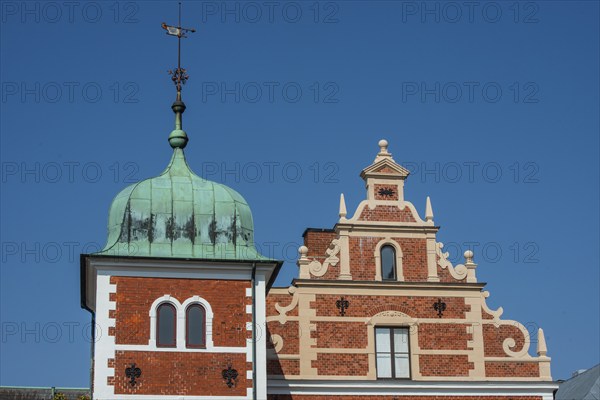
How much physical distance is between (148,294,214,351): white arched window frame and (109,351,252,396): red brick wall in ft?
0.84

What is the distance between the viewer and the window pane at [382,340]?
112 ft

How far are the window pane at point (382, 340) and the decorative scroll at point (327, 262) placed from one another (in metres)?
2.10

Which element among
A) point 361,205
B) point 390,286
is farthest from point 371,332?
point 361,205

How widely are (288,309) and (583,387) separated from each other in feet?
55.2

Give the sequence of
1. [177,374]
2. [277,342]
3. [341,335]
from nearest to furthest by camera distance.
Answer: [177,374] → [277,342] → [341,335]

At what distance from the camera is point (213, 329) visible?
100 feet

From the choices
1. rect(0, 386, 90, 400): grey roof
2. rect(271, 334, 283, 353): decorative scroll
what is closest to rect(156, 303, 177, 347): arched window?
rect(271, 334, 283, 353): decorative scroll

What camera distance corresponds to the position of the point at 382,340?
34.3 m

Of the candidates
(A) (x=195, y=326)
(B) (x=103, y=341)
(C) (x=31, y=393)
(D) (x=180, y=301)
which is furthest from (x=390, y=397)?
(C) (x=31, y=393)

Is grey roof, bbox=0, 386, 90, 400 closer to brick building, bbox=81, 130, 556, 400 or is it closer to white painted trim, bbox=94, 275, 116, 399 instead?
brick building, bbox=81, 130, 556, 400

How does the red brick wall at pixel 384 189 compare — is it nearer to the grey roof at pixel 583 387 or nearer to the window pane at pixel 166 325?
the window pane at pixel 166 325

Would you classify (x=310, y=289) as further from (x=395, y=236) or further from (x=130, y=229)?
(x=130, y=229)

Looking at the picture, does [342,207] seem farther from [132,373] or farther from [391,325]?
[132,373]

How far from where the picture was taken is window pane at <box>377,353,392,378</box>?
34.0 m
